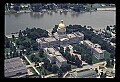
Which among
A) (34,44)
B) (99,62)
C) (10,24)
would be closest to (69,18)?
(10,24)

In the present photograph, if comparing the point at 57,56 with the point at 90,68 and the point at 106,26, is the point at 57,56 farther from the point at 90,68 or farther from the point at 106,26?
the point at 106,26

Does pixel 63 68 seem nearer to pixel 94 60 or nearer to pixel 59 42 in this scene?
pixel 94 60

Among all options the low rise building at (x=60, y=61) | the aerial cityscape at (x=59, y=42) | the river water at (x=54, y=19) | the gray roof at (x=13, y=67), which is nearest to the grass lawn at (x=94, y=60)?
the aerial cityscape at (x=59, y=42)

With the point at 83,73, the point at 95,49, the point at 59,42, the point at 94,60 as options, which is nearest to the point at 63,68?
the point at 83,73

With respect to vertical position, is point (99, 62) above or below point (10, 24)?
below

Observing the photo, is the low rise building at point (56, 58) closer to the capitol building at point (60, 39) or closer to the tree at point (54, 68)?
the tree at point (54, 68)

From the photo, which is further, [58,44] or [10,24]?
[10,24]

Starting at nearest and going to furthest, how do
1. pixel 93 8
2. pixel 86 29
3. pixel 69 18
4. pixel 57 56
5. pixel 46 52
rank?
pixel 57 56 → pixel 46 52 → pixel 86 29 → pixel 69 18 → pixel 93 8
